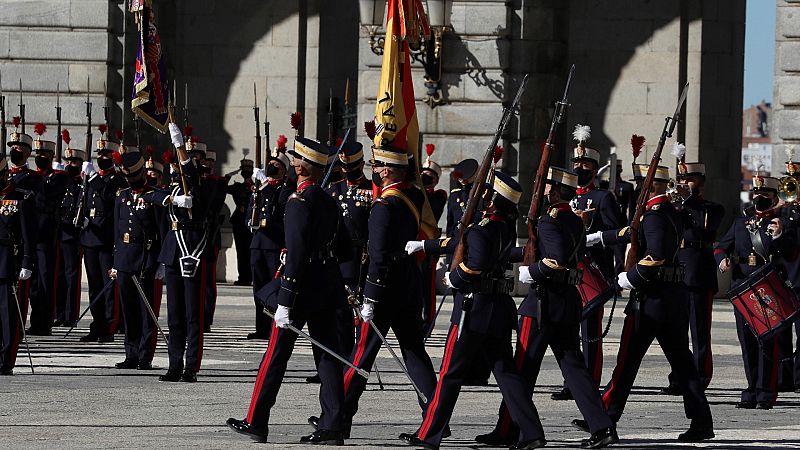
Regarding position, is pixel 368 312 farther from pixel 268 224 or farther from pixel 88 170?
pixel 88 170

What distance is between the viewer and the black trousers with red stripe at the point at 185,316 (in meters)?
14.7

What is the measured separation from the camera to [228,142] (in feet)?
86.8

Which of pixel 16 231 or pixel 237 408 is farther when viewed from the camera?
pixel 16 231

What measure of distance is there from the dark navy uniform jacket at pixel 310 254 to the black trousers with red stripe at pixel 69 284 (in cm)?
785

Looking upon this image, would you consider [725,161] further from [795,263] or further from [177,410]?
[177,410]

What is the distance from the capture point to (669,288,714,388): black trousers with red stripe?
1496cm

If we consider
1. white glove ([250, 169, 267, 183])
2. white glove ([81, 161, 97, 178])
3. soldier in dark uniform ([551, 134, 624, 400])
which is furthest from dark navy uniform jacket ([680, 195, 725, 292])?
white glove ([81, 161, 97, 178])

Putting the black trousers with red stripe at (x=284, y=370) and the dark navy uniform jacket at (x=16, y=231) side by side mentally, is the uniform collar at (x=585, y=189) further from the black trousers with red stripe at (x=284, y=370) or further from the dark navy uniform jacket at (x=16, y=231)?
the dark navy uniform jacket at (x=16, y=231)

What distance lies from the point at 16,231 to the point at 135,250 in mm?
1220

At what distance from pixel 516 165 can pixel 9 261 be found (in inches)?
375

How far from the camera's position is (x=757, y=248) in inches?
597

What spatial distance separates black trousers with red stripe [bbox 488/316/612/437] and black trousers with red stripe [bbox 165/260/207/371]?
3.50 metres

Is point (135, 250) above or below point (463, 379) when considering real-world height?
above

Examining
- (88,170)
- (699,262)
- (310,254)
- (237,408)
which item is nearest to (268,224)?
(88,170)
